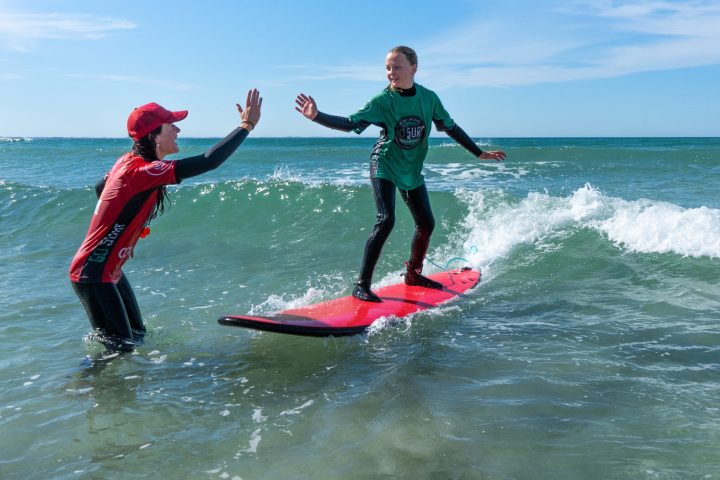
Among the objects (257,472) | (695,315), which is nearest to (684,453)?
(257,472)

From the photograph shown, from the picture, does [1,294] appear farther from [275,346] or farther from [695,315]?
[695,315]

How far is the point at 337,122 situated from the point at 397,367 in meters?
1.95

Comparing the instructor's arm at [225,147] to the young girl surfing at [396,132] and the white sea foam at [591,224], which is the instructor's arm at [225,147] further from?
the white sea foam at [591,224]

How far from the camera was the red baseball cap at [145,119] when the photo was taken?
11.9 ft

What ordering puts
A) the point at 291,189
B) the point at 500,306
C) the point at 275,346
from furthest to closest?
the point at 291,189
the point at 500,306
the point at 275,346

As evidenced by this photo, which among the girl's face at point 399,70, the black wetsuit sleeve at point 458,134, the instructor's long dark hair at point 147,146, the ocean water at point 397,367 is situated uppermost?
the girl's face at point 399,70

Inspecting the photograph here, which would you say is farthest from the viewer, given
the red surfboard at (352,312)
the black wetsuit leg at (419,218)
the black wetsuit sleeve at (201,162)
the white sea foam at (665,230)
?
the white sea foam at (665,230)

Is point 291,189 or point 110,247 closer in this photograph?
point 110,247

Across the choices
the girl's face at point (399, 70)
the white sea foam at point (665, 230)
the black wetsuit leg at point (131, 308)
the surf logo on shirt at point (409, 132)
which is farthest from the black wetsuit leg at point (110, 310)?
the white sea foam at point (665, 230)

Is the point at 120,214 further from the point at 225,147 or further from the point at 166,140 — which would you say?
the point at 225,147

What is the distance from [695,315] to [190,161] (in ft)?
14.2

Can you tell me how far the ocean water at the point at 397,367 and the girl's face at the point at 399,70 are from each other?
202cm

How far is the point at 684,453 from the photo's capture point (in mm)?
2764

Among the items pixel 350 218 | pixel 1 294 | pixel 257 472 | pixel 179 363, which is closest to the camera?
pixel 257 472
